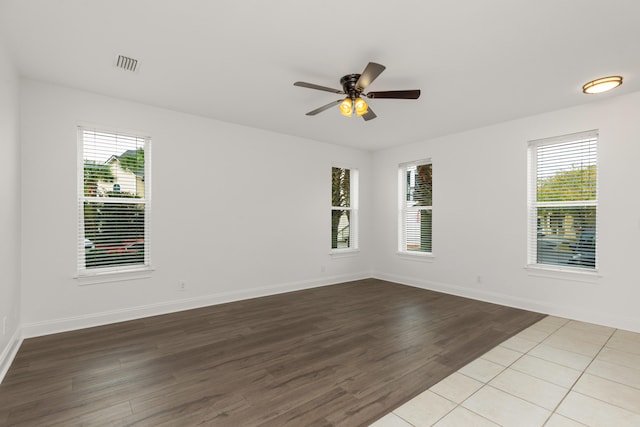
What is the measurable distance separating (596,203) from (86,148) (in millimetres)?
6108

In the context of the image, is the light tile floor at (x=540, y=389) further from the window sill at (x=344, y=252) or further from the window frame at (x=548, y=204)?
the window sill at (x=344, y=252)

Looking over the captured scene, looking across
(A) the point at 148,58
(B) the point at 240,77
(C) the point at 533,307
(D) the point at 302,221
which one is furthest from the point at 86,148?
(C) the point at 533,307

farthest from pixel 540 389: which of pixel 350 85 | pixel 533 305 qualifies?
pixel 350 85

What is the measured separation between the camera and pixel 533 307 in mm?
4297

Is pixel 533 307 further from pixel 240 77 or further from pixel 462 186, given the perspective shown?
pixel 240 77

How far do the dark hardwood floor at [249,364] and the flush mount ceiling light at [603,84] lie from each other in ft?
8.87

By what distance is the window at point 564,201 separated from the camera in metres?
3.97

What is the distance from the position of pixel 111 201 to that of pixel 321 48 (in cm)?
301

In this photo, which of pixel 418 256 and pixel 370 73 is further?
pixel 418 256

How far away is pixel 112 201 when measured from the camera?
12.4 ft

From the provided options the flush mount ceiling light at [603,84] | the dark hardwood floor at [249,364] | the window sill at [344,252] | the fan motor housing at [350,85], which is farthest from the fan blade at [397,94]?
the window sill at [344,252]

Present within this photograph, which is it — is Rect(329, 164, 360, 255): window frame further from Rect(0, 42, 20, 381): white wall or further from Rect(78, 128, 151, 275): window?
Rect(0, 42, 20, 381): white wall

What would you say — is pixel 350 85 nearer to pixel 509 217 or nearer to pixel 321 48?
pixel 321 48

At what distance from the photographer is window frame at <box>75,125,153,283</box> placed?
357 cm
